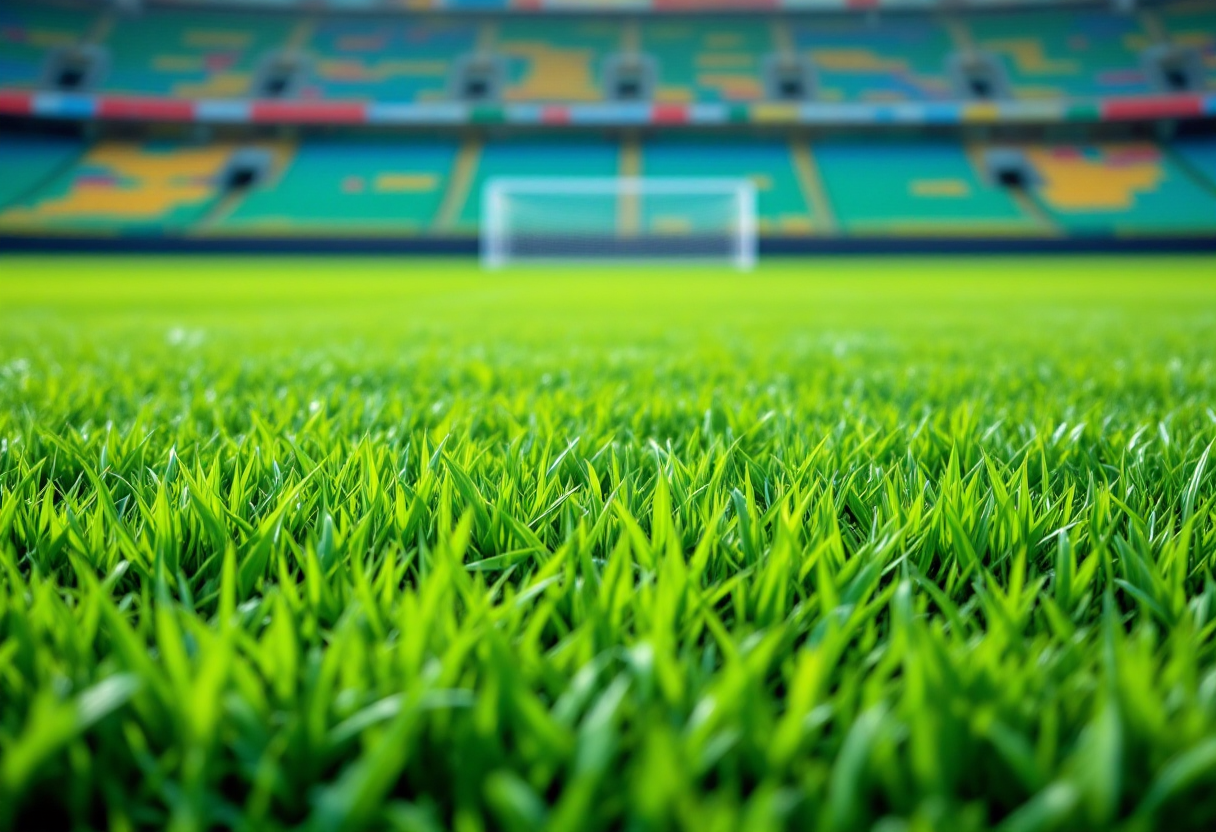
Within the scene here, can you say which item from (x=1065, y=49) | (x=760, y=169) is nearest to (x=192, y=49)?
(x=760, y=169)

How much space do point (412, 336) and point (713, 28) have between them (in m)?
25.6

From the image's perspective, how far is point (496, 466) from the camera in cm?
112

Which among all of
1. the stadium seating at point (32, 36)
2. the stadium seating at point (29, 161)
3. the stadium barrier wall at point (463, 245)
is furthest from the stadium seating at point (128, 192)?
the stadium seating at point (32, 36)

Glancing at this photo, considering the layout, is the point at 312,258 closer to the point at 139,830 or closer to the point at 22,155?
the point at 22,155

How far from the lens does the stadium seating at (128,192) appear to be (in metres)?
19.7

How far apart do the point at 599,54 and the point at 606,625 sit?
89.6 ft

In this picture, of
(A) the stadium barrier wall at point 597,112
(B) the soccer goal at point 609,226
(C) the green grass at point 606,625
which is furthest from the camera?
(A) the stadium barrier wall at point 597,112

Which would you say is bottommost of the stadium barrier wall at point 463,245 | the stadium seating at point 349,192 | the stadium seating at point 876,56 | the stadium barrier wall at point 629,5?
the stadium barrier wall at point 463,245

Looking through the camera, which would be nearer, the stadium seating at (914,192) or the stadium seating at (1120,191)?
the stadium seating at (1120,191)

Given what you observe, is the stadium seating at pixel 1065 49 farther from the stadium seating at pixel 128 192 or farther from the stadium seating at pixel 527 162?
the stadium seating at pixel 128 192

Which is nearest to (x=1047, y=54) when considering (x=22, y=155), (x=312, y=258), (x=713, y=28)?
(x=713, y=28)

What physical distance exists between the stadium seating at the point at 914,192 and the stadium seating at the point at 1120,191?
1.08 meters

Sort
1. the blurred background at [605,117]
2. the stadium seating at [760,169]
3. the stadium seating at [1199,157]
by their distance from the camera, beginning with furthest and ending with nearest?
the stadium seating at [1199,157] < the stadium seating at [760,169] < the blurred background at [605,117]

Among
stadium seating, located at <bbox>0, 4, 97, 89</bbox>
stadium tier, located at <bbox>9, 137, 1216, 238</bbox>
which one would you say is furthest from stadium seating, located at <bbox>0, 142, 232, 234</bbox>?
stadium seating, located at <bbox>0, 4, 97, 89</bbox>
